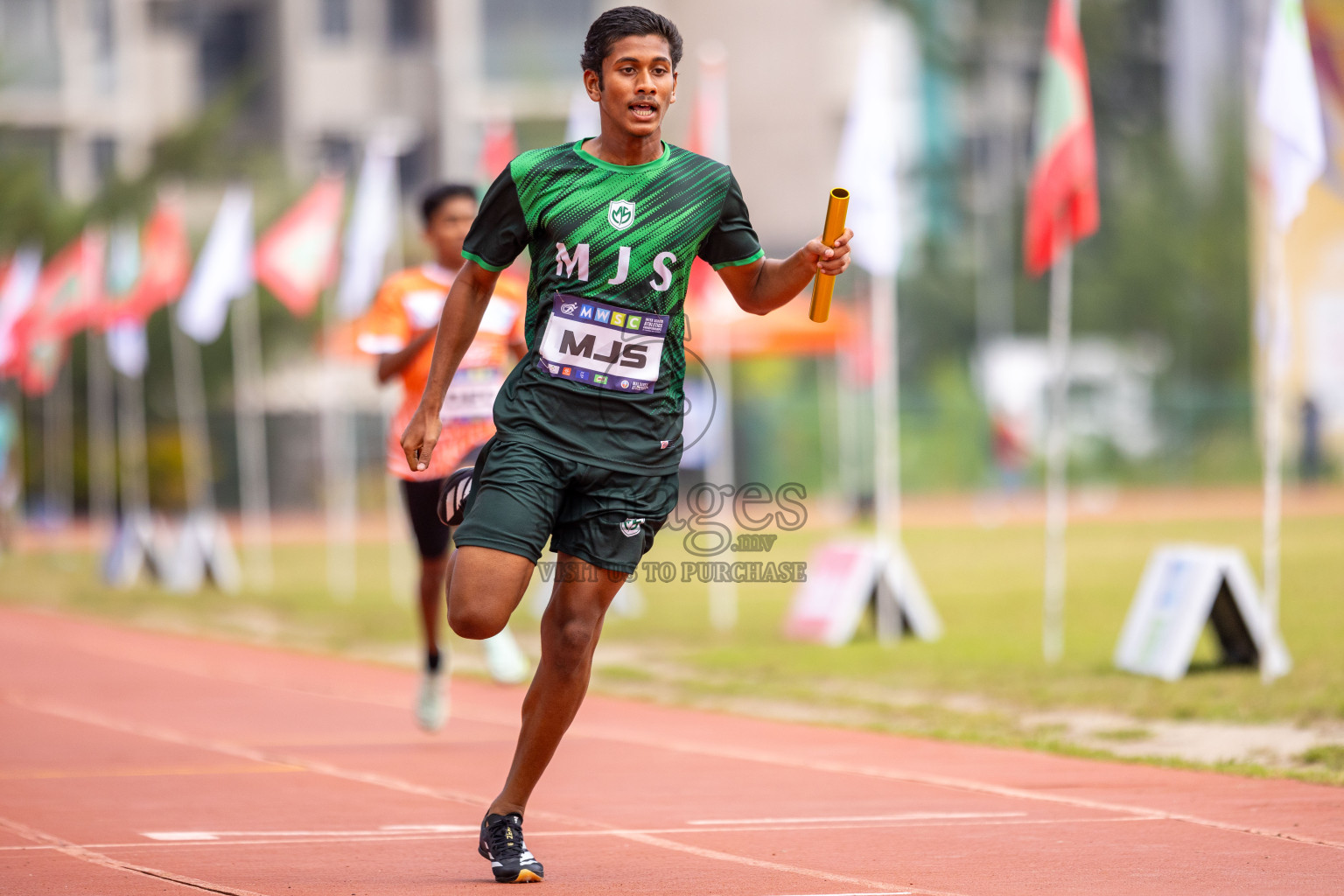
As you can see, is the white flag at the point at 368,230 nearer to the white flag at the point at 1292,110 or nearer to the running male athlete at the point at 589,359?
the white flag at the point at 1292,110

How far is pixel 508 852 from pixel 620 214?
176cm

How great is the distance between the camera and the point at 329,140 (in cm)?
4800

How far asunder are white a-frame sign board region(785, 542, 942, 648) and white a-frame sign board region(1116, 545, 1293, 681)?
95.5 inches

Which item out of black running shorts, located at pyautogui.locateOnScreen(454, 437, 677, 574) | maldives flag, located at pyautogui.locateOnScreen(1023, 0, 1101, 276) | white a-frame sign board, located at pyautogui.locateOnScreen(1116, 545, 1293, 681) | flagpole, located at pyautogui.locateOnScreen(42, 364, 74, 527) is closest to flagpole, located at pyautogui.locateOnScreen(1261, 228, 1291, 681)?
white a-frame sign board, located at pyautogui.locateOnScreen(1116, 545, 1293, 681)

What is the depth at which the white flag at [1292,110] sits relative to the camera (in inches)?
402

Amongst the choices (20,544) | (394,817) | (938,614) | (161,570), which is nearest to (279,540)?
(20,544)

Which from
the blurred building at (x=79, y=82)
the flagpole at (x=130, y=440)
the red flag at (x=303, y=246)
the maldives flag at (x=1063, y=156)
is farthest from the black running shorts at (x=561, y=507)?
the blurred building at (x=79, y=82)

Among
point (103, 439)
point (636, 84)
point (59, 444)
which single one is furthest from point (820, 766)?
point (59, 444)

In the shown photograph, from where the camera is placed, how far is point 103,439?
106 ft

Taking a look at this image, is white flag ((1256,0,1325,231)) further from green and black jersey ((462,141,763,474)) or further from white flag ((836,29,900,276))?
green and black jersey ((462,141,763,474))

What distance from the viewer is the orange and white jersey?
28.3 ft

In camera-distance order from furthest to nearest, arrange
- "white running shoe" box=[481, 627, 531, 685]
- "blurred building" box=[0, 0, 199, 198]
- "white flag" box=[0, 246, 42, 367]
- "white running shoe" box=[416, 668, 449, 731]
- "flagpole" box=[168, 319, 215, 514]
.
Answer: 1. "blurred building" box=[0, 0, 199, 198]
2. "flagpole" box=[168, 319, 215, 514]
3. "white flag" box=[0, 246, 42, 367]
4. "white running shoe" box=[481, 627, 531, 685]
5. "white running shoe" box=[416, 668, 449, 731]

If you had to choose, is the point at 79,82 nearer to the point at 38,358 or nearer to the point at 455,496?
the point at 38,358

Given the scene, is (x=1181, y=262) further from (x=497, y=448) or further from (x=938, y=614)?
(x=497, y=448)
